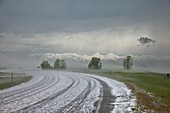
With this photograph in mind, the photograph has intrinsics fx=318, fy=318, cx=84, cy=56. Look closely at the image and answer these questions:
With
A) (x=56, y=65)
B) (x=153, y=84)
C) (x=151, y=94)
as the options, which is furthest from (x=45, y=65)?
(x=151, y=94)

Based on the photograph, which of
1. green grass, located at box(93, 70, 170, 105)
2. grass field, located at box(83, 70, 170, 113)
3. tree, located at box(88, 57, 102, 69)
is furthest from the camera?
tree, located at box(88, 57, 102, 69)

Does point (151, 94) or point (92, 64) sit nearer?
point (151, 94)

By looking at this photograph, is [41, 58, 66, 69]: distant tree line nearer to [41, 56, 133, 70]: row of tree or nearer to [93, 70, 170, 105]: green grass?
[41, 56, 133, 70]: row of tree

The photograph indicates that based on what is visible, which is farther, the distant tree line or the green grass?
the distant tree line

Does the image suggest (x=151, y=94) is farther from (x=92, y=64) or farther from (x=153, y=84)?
(x=92, y=64)

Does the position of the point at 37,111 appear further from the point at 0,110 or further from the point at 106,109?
the point at 106,109

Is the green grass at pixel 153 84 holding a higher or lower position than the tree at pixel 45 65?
lower

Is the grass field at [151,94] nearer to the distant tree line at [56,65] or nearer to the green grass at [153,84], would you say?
the green grass at [153,84]

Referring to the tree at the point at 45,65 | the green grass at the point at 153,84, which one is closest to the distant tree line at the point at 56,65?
the tree at the point at 45,65

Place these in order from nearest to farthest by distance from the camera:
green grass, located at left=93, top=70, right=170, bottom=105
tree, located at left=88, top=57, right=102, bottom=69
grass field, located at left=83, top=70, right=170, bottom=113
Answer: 1. grass field, located at left=83, top=70, right=170, bottom=113
2. green grass, located at left=93, top=70, right=170, bottom=105
3. tree, located at left=88, top=57, right=102, bottom=69

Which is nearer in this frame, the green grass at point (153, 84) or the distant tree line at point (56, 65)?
the green grass at point (153, 84)

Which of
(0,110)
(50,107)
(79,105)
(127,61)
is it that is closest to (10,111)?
(0,110)

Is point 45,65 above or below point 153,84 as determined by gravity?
above

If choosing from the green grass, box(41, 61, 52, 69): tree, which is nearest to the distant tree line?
box(41, 61, 52, 69): tree
